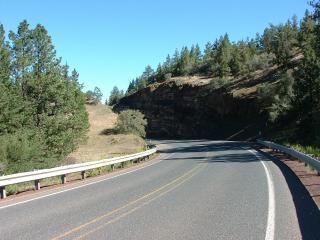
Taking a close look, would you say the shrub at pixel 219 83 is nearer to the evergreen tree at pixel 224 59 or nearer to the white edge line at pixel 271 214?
the evergreen tree at pixel 224 59

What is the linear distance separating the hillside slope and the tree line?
36996 millimetres

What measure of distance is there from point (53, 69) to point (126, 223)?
30731 millimetres

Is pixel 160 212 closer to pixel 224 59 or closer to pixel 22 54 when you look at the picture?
pixel 22 54

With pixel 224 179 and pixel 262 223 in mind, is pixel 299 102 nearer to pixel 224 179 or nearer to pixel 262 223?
pixel 224 179

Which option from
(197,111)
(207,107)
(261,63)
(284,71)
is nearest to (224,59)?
(261,63)

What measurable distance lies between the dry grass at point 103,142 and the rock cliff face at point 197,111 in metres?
11.7

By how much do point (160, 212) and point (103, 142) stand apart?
5956 centimetres

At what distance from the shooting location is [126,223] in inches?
369

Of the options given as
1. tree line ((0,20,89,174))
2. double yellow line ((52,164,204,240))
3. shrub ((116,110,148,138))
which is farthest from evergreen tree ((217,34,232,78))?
double yellow line ((52,164,204,240))

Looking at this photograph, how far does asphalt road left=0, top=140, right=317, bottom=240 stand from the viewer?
8.48 meters

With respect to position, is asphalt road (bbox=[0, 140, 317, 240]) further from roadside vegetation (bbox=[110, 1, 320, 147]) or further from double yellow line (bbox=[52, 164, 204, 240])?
roadside vegetation (bbox=[110, 1, 320, 147])

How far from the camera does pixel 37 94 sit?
3831 centimetres

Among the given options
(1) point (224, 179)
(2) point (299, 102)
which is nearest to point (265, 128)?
(2) point (299, 102)

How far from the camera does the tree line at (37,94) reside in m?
36.7
